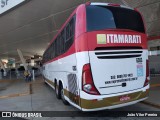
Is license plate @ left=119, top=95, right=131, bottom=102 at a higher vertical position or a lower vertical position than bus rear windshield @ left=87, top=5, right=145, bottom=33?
lower

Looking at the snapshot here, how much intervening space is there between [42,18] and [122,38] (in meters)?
21.3

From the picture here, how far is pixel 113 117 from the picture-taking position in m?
6.56

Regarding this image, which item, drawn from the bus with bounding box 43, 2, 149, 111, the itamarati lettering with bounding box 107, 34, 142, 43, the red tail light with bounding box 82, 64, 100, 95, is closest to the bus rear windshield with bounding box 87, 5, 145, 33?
the bus with bounding box 43, 2, 149, 111

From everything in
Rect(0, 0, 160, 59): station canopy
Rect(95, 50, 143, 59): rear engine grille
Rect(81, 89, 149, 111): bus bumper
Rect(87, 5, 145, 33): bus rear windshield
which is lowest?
Rect(81, 89, 149, 111): bus bumper

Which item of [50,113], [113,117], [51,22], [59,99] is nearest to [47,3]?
[51,22]

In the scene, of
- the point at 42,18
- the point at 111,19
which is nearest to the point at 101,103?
the point at 111,19

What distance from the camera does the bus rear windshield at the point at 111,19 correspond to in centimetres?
608

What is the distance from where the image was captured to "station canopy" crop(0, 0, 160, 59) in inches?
819

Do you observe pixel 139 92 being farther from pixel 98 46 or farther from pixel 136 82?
pixel 98 46

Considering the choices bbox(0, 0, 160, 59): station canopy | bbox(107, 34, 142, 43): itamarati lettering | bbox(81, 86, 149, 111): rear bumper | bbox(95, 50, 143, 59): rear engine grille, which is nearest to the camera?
bbox(81, 86, 149, 111): rear bumper

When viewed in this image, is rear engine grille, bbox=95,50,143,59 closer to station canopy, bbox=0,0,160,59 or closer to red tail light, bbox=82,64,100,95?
red tail light, bbox=82,64,100,95

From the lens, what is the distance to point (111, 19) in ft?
20.5

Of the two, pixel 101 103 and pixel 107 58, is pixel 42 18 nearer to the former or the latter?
pixel 107 58

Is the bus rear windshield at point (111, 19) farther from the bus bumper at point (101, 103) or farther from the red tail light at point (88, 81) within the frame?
the bus bumper at point (101, 103)
